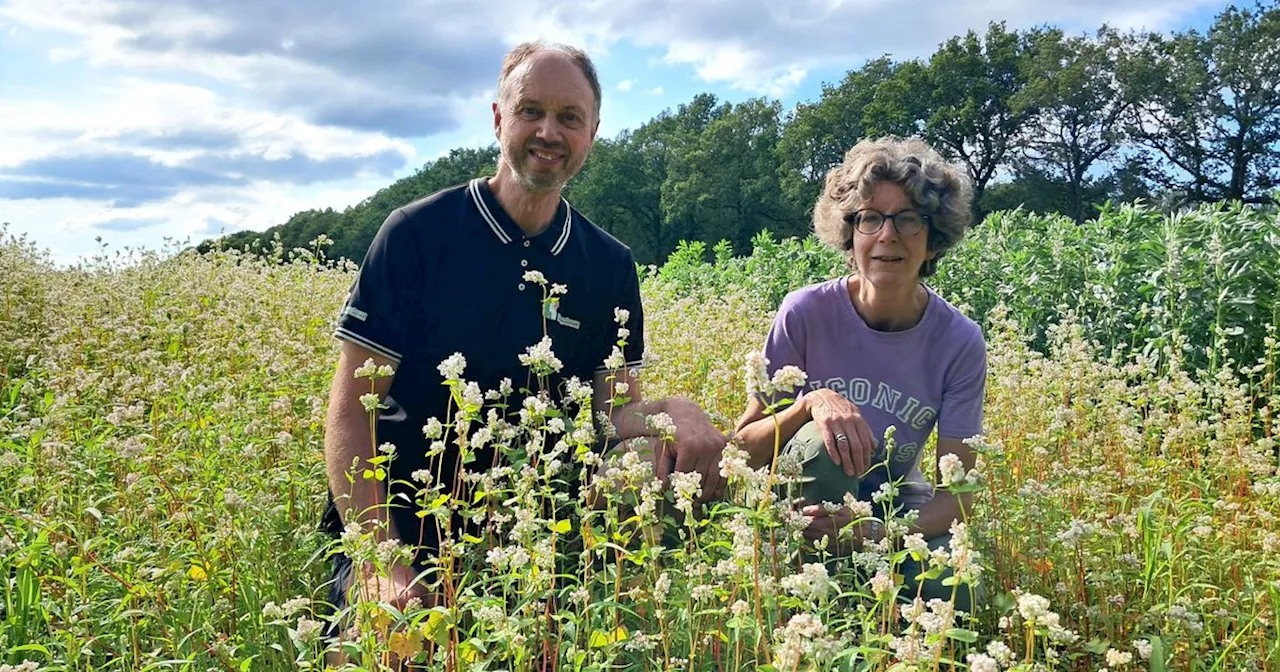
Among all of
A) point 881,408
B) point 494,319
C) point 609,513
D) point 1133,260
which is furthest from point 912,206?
point 1133,260

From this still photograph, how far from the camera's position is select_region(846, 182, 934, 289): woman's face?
3.55 metres

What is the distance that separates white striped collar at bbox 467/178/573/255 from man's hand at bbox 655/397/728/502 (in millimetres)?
854

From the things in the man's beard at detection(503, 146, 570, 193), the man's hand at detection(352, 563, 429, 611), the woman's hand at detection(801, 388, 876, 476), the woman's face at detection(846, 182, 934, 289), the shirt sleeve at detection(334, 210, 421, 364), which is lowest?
the man's hand at detection(352, 563, 429, 611)

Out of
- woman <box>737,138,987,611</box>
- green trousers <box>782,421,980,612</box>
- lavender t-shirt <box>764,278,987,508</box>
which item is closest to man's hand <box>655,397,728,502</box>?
green trousers <box>782,421,980,612</box>

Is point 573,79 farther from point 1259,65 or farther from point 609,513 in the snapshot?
point 1259,65

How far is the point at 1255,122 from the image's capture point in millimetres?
38500

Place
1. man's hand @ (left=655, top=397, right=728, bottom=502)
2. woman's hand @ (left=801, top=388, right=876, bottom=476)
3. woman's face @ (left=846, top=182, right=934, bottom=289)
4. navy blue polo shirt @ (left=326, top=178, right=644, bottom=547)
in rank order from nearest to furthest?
woman's hand @ (left=801, top=388, right=876, bottom=476)
man's hand @ (left=655, top=397, right=728, bottom=502)
navy blue polo shirt @ (left=326, top=178, right=644, bottom=547)
woman's face @ (left=846, top=182, right=934, bottom=289)

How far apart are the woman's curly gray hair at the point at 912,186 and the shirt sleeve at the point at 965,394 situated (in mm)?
433

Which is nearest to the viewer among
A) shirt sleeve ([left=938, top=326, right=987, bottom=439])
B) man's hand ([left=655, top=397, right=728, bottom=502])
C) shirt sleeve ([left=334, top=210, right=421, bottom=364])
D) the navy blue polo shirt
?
man's hand ([left=655, top=397, right=728, bottom=502])

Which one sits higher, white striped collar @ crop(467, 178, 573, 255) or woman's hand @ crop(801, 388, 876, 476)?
white striped collar @ crop(467, 178, 573, 255)

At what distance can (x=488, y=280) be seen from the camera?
343 centimetres

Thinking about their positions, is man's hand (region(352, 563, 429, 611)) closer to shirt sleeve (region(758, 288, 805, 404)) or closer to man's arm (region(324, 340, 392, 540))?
man's arm (region(324, 340, 392, 540))

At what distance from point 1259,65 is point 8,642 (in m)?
46.7

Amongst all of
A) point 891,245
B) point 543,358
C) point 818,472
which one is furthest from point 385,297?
point 891,245
